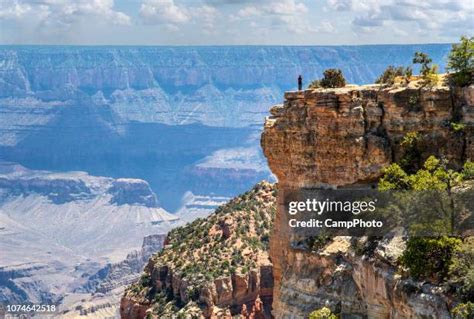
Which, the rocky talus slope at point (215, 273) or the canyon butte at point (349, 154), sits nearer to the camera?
the canyon butte at point (349, 154)

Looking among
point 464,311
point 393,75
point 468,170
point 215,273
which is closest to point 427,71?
point 393,75

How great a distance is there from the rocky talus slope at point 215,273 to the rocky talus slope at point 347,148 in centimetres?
2806

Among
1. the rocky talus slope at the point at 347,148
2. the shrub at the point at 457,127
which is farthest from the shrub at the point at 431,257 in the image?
→ the shrub at the point at 457,127

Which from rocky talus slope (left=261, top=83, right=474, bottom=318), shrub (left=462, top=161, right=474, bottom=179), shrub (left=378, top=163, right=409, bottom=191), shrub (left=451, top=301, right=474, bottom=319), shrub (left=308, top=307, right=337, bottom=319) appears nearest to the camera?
shrub (left=451, top=301, right=474, bottom=319)

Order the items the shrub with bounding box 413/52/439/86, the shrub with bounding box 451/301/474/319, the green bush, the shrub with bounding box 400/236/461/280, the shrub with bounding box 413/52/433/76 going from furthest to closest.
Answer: the green bush, the shrub with bounding box 413/52/433/76, the shrub with bounding box 413/52/439/86, the shrub with bounding box 400/236/461/280, the shrub with bounding box 451/301/474/319

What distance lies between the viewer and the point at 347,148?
163 feet

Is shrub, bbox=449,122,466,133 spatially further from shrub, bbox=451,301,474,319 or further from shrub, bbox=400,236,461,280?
shrub, bbox=451,301,474,319

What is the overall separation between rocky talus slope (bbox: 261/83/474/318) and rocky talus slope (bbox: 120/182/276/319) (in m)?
28.1

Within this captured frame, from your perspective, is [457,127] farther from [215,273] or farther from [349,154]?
[215,273]

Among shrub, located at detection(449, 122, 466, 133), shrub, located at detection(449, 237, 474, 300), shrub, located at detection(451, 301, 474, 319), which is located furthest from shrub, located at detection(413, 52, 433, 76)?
shrub, located at detection(451, 301, 474, 319)

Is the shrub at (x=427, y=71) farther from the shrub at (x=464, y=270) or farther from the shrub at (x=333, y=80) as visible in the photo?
A: the shrub at (x=464, y=270)

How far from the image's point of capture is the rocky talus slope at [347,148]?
1849 inches

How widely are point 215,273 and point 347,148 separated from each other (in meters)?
34.5

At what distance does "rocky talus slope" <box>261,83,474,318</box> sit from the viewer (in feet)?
154
